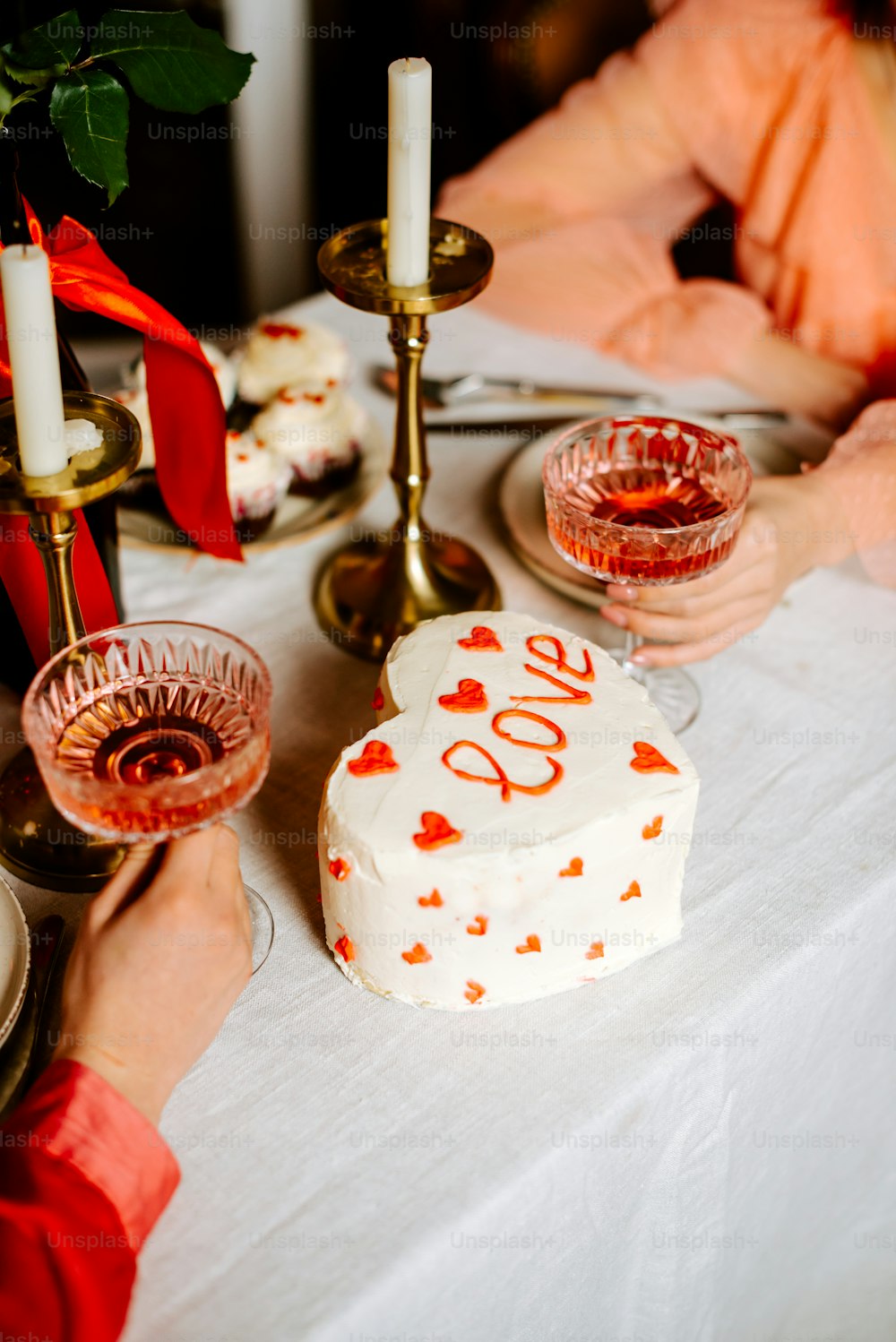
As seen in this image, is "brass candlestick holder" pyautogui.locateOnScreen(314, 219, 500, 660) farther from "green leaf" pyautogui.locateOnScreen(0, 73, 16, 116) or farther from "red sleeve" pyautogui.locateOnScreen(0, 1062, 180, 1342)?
"red sleeve" pyautogui.locateOnScreen(0, 1062, 180, 1342)

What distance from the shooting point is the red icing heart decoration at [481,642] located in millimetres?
1031

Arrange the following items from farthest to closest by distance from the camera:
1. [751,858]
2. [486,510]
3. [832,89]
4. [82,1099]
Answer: [832,89], [486,510], [751,858], [82,1099]

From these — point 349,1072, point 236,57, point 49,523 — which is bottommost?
point 349,1072

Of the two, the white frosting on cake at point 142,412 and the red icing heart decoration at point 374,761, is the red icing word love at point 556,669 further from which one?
the white frosting on cake at point 142,412

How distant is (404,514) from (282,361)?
341 millimetres

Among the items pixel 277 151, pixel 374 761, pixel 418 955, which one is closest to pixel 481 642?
pixel 374 761

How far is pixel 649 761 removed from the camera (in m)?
0.94

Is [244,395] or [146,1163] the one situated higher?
[244,395]

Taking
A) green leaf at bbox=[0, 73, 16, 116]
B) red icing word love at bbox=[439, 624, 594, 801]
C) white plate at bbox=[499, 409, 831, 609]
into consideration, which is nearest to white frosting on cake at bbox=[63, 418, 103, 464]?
green leaf at bbox=[0, 73, 16, 116]

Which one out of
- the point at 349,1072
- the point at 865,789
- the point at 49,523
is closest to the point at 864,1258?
the point at 865,789

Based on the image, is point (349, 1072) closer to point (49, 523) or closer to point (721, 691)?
point (49, 523)

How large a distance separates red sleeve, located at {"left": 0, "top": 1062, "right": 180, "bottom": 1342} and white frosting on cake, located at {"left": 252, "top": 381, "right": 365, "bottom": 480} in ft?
2.62

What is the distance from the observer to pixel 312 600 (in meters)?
1.34

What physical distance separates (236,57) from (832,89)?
1.01 meters
